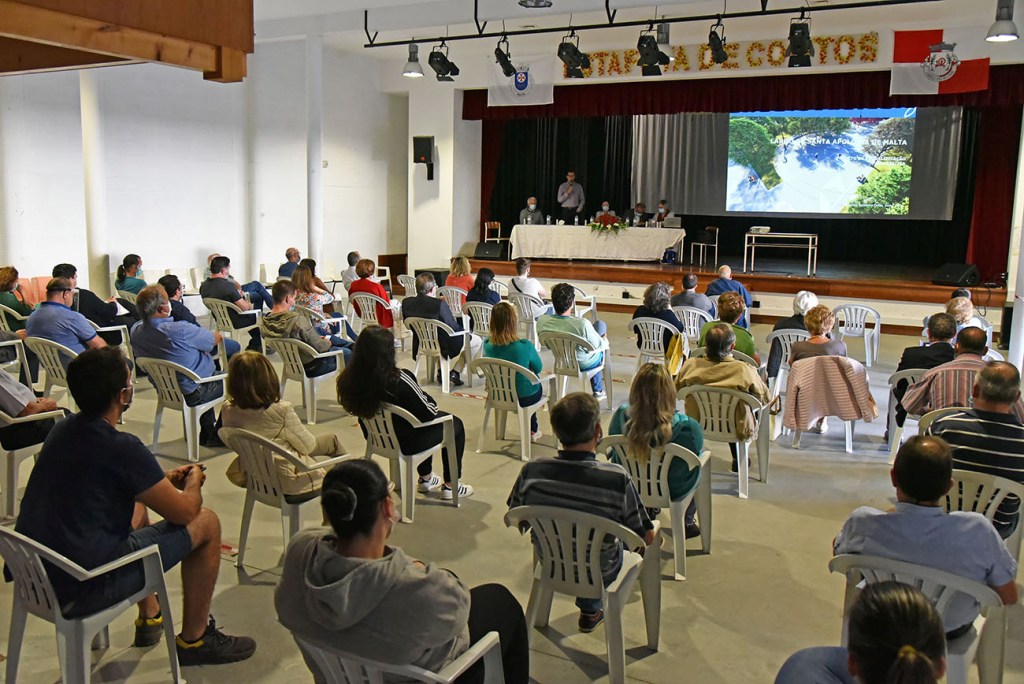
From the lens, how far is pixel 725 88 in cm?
1192

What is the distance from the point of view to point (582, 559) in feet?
9.16

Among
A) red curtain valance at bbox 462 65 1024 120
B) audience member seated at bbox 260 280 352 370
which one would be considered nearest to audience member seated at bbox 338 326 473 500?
audience member seated at bbox 260 280 352 370

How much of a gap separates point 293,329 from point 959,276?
883cm

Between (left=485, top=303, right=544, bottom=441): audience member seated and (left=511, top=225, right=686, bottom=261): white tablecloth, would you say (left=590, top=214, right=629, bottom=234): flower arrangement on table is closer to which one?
(left=511, top=225, right=686, bottom=261): white tablecloth

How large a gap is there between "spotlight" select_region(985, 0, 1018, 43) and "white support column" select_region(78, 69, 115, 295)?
30.5 ft

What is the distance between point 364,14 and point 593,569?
9.76m

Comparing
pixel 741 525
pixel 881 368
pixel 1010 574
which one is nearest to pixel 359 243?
pixel 881 368

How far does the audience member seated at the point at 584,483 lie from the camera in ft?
9.03

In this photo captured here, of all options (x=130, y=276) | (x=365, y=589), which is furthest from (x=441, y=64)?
(x=365, y=589)

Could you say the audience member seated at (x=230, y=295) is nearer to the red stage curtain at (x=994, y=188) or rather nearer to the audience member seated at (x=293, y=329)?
the audience member seated at (x=293, y=329)

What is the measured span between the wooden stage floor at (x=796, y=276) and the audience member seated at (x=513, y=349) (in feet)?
23.6

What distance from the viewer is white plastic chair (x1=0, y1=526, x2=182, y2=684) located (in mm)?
2457

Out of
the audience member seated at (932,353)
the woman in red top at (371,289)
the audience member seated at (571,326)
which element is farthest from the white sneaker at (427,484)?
the woman in red top at (371,289)

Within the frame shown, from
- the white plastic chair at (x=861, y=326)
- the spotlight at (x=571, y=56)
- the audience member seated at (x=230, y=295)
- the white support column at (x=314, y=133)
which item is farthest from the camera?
the white support column at (x=314, y=133)
